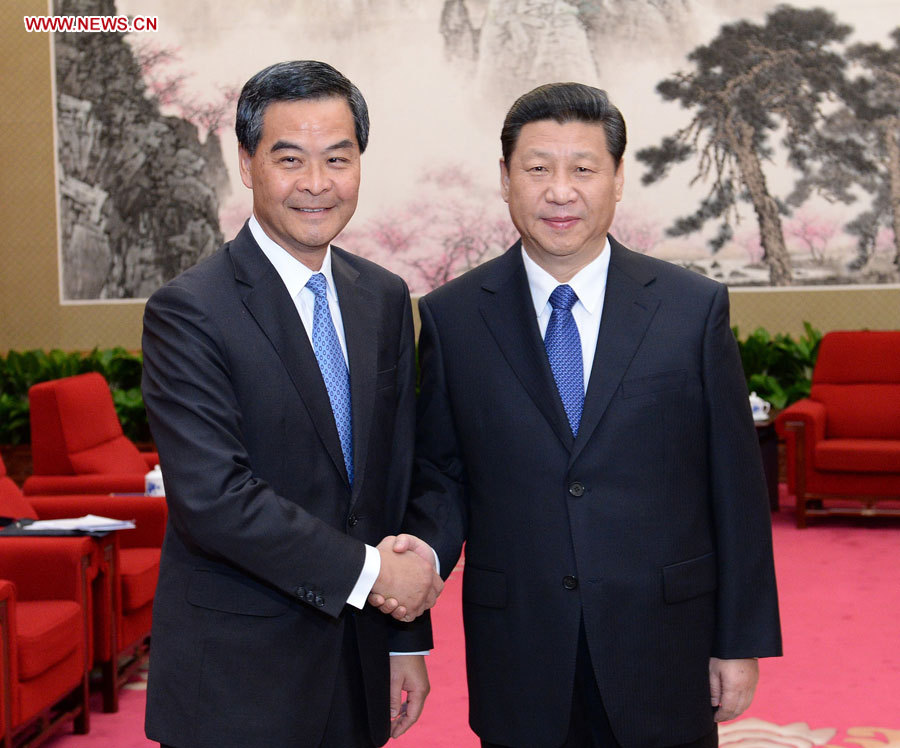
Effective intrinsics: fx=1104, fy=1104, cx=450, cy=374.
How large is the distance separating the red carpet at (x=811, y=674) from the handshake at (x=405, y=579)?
5.61ft

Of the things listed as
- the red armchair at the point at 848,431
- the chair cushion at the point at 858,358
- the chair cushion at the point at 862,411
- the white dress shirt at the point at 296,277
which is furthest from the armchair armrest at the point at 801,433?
the white dress shirt at the point at 296,277

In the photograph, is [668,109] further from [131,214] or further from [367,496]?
[367,496]

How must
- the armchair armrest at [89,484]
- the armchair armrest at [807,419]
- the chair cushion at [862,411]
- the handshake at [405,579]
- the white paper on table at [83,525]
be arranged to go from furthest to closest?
1. the chair cushion at [862,411]
2. the armchair armrest at [807,419]
3. the armchair armrest at [89,484]
4. the white paper on table at [83,525]
5. the handshake at [405,579]

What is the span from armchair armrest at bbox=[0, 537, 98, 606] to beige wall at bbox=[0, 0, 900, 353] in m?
5.67

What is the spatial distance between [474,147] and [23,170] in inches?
149

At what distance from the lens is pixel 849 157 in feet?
26.1

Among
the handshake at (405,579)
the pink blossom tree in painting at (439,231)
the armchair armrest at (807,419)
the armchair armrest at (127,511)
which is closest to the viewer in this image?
the handshake at (405,579)

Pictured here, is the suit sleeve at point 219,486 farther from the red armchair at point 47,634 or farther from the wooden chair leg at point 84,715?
the wooden chair leg at point 84,715

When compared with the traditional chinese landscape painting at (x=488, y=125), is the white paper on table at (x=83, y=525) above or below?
below

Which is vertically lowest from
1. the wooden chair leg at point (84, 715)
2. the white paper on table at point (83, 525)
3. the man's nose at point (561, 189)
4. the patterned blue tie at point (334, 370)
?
the wooden chair leg at point (84, 715)

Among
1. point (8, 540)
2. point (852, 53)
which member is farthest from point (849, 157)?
point (8, 540)

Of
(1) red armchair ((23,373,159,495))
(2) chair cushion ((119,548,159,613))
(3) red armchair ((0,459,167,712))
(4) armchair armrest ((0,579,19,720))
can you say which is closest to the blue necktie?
(4) armchair armrest ((0,579,19,720))

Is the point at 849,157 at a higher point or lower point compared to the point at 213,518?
higher

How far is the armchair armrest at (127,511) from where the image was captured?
4367 mm
